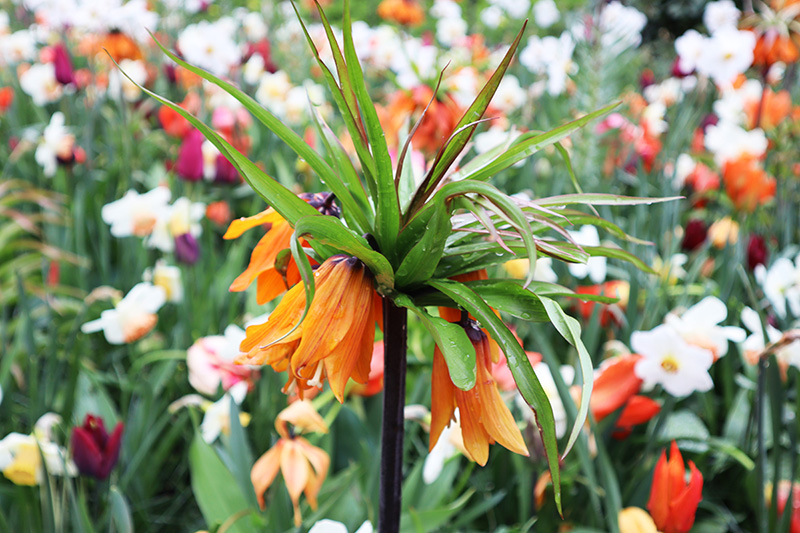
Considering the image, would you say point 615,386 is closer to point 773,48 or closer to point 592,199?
point 592,199

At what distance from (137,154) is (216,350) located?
1717 millimetres

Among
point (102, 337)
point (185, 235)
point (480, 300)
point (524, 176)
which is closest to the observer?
point (480, 300)

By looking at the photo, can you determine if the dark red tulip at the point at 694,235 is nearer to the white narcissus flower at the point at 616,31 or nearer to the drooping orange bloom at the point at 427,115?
the drooping orange bloom at the point at 427,115

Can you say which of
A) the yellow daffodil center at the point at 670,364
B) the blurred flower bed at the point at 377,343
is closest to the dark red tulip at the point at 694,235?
the blurred flower bed at the point at 377,343

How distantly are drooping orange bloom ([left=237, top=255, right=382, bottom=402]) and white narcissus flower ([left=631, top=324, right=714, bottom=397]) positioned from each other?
0.52 meters

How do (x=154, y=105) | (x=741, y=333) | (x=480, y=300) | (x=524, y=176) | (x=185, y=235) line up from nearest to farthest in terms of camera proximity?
1. (x=480, y=300)
2. (x=741, y=333)
3. (x=185, y=235)
4. (x=524, y=176)
5. (x=154, y=105)

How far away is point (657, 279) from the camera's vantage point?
1462 mm

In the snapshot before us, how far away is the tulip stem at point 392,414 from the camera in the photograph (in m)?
0.54

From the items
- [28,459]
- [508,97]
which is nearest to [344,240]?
[28,459]

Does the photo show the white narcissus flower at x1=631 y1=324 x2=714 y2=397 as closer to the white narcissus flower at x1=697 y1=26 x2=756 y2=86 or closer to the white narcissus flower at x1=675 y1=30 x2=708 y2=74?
the white narcissus flower at x1=697 y1=26 x2=756 y2=86

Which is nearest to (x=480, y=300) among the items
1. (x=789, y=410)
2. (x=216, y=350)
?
(x=216, y=350)

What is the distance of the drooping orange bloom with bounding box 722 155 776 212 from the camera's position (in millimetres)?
1747

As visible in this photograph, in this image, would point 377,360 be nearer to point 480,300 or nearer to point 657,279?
point 480,300

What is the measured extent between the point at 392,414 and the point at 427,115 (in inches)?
55.5
